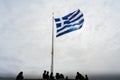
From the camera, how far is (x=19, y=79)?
19.7m

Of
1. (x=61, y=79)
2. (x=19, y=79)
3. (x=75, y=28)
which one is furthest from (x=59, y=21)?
(x=19, y=79)

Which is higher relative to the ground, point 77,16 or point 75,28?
point 77,16

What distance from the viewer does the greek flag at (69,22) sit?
73.5 feet

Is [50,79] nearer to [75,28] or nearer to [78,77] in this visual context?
[78,77]

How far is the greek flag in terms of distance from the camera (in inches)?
882

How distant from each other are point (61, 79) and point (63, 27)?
710 cm

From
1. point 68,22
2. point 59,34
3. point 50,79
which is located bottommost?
point 50,79

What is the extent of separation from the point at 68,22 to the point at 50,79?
322 inches

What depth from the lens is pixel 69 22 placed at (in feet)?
74.4

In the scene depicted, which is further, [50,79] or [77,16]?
[77,16]

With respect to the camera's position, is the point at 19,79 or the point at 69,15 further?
the point at 69,15

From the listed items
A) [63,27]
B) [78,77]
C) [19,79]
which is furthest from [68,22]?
[19,79]

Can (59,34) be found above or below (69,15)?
below

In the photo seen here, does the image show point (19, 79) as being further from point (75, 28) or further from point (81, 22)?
point (81, 22)
